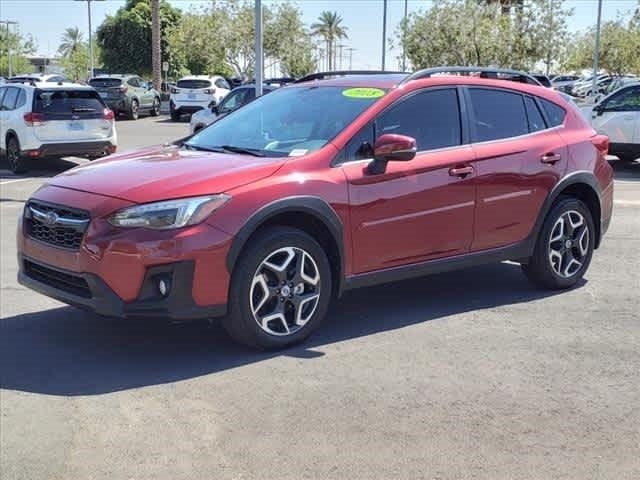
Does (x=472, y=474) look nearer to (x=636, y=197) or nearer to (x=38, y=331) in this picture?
(x=38, y=331)

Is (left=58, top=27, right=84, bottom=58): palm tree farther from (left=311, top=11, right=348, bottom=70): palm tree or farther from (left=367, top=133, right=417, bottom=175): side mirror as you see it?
(left=367, top=133, right=417, bottom=175): side mirror

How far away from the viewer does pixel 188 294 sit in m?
4.63

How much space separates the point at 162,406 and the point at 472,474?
1611 millimetres

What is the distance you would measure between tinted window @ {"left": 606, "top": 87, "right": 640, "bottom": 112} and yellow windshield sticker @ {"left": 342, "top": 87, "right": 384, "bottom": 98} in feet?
36.9

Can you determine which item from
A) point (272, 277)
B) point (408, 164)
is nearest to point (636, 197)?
point (408, 164)

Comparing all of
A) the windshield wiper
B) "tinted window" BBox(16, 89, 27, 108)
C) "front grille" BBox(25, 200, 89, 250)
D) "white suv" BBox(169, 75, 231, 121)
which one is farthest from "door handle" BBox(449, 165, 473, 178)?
"white suv" BBox(169, 75, 231, 121)

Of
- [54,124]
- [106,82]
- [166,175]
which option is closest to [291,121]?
[166,175]

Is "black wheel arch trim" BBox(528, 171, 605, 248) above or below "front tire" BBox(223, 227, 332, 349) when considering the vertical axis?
above

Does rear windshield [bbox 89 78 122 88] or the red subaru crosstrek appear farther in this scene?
rear windshield [bbox 89 78 122 88]

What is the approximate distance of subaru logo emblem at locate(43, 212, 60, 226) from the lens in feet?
16.0

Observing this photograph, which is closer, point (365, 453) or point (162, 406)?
point (365, 453)

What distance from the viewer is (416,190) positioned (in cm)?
549

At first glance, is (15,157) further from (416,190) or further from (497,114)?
(416,190)

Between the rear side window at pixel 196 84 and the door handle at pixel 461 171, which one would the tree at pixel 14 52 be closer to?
the rear side window at pixel 196 84
